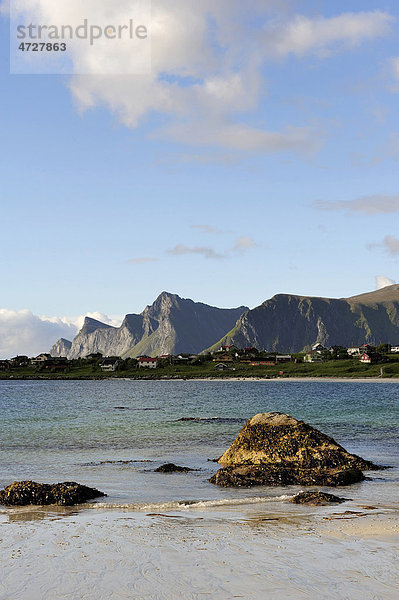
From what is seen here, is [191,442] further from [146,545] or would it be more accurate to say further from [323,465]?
[146,545]

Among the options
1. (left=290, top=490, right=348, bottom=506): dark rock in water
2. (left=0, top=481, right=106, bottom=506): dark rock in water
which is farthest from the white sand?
(left=0, top=481, right=106, bottom=506): dark rock in water

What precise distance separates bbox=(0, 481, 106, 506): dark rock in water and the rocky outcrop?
5516 millimetres

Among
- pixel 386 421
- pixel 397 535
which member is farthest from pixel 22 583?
pixel 386 421

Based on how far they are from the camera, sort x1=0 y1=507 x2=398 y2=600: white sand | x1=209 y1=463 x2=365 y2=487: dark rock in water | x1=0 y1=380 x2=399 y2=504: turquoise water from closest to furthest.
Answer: x1=0 y1=507 x2=398 y2=600: white sand → x1=0 y1=380 x2=399 y2=504: turquoise water → x1=209 y1=463 x2=365 y2=487: dark rock in water

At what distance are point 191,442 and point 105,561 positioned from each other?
26.5 m

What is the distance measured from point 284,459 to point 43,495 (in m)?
9.48

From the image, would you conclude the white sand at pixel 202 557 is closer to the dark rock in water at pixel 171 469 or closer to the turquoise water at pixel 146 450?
the turquoise water at pixel 146 450

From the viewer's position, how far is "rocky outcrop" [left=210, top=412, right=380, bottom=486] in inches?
835

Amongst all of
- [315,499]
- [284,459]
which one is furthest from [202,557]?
[284,459]

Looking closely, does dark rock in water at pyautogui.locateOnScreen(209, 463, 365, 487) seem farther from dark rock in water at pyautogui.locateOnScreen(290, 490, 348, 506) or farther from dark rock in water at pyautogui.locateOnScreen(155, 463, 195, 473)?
dark rock in water at pyautogui.locateOnScreen(290, 490, 348, 506)

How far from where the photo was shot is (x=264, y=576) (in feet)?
32.2

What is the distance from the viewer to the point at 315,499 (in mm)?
17219

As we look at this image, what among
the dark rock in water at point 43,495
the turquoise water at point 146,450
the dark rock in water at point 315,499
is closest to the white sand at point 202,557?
the dark rock in water at point 315,499

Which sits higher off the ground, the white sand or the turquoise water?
the white sand
